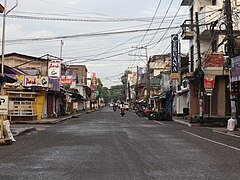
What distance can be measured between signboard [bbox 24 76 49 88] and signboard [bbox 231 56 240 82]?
19.1 m

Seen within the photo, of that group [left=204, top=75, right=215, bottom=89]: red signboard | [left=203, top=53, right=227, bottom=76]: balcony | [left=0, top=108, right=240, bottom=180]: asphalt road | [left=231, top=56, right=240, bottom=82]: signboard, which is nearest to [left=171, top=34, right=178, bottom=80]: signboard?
[left=203, top=53, right=227, bottom=76]: balcony

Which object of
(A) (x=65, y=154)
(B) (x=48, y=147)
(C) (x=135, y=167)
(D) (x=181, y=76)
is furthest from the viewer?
(D) (x=181, y=76)

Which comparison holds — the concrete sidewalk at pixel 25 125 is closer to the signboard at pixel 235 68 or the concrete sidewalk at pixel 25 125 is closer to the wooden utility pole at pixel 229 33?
the wooden utility pole at pixel 229 33

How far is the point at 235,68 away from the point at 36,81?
65.4 ft

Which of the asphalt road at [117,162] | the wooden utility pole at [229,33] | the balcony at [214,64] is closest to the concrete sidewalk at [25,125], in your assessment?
the asphalt road at [117,162]

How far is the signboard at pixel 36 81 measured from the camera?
129 ft

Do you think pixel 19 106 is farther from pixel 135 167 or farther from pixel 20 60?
pixel 135 167

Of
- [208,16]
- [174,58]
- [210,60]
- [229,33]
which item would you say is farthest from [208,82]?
[174,58]

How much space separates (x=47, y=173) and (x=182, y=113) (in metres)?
42.6

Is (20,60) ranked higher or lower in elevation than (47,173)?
higher

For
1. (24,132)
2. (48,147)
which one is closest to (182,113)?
(24,132)

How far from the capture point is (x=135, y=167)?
1098 centimetres

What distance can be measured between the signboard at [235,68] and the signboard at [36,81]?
19149 mm

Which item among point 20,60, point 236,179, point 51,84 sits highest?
point 20,60
